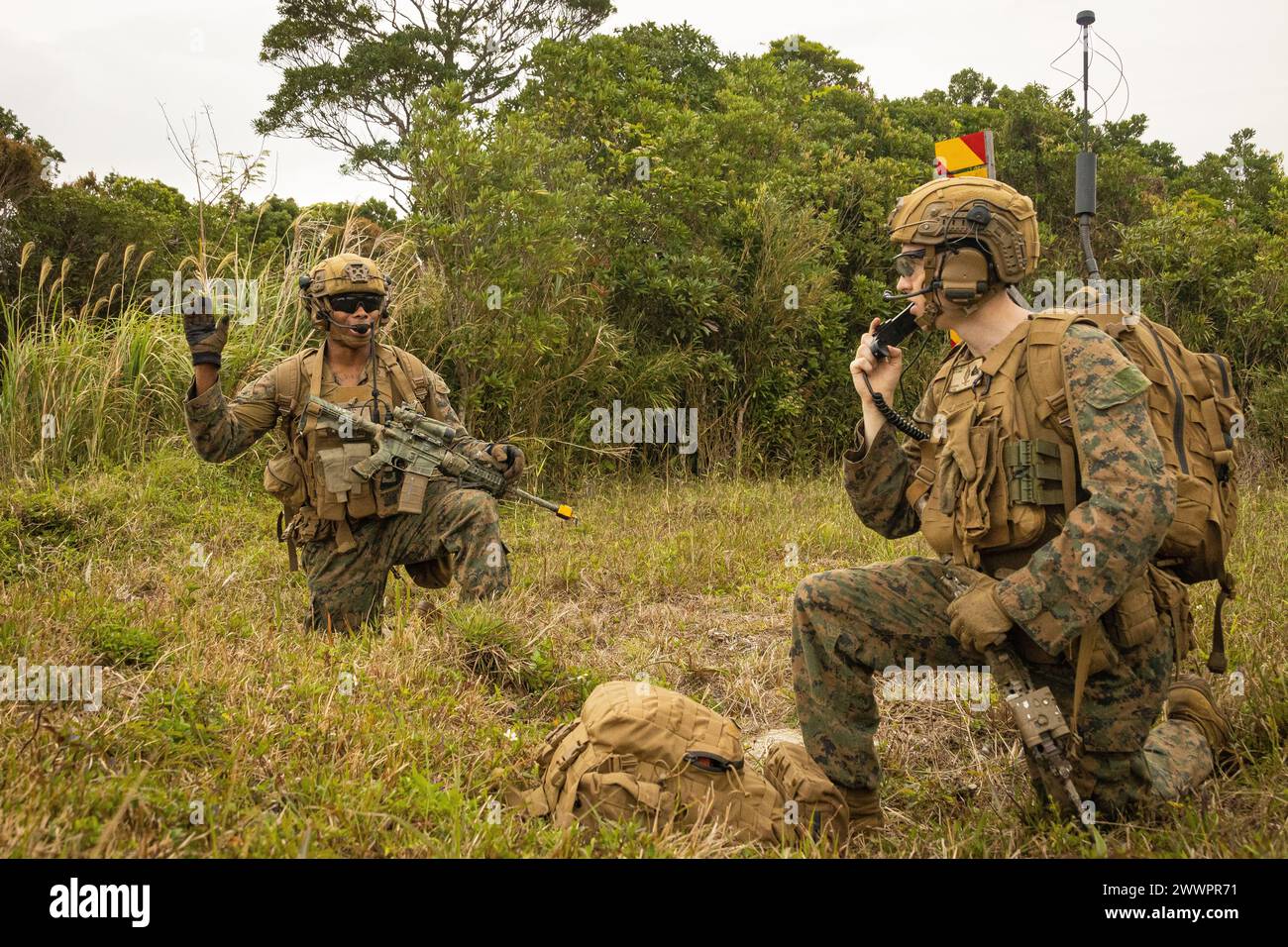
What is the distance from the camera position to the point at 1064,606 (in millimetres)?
2770

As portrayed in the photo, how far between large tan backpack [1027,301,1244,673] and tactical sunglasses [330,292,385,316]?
3279mm

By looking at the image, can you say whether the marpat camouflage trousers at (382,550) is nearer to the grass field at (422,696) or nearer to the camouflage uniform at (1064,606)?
the grass field at (422,696)

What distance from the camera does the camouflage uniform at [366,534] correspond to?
496 cm

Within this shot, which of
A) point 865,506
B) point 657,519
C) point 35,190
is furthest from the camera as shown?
point 35,190

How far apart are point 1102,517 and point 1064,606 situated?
25cm

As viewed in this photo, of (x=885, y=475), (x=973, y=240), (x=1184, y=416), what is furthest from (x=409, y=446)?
(x=1184, y=416)

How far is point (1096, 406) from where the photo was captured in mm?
2793

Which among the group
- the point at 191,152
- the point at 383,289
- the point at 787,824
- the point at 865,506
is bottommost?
the point at 787,824

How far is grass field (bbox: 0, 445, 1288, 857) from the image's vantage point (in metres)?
2.63

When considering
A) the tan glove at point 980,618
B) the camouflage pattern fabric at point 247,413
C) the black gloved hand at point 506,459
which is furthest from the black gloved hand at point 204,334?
the tan glove at point 980,618

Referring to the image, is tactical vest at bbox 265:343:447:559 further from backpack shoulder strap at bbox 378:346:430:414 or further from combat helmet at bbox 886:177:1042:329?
combat helmet at bbox 886:177:1042:329

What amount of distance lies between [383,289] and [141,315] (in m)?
4.79
